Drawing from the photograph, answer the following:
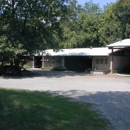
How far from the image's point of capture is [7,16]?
2547 centimetres

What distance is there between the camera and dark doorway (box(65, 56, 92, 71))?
35.9 metres

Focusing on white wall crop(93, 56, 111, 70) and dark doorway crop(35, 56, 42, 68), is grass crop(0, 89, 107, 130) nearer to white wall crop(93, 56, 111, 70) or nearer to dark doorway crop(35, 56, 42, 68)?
white wall crop(93, 56, 111, 70)

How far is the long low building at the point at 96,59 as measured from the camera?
1222 inches

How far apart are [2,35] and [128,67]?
751 inches

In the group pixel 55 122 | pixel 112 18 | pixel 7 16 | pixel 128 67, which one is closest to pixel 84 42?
pixel 112 18

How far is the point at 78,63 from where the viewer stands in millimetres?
36469

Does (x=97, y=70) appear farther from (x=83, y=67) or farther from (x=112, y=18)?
(x=112, y=18)

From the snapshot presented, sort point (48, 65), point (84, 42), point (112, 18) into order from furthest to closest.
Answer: point (84, 42)
point (112, 18)
point (48, 65)

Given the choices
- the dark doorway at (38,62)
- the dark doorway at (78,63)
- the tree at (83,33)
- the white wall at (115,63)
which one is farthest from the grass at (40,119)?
the tree at (83,33)

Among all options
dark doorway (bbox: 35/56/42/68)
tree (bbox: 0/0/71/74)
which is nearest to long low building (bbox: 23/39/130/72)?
dark doorway (bbox: 35/56/42/68)

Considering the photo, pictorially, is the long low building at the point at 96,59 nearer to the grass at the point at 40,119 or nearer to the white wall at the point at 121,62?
the white wall at the point at 121,62

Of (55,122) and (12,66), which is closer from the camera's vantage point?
(55,122)

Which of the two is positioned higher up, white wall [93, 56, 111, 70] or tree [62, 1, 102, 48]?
tree [62, 1, 102, 48]

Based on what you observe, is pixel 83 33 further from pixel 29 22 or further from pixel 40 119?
pixel 40 119
